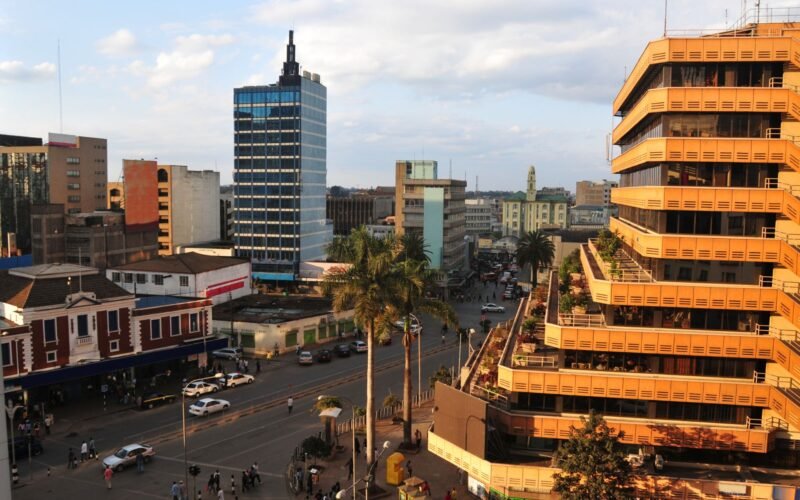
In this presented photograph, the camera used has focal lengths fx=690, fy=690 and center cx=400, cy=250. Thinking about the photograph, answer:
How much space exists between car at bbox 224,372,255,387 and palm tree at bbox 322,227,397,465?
78.8 feet

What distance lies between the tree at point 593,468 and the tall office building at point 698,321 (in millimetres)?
2269

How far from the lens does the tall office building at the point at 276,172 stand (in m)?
118

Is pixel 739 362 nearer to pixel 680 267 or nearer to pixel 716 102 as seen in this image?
pixel 680 267

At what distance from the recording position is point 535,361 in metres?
37.5

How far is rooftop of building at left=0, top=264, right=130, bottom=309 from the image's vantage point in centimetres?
5347

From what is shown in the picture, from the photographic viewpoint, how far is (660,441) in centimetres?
3494

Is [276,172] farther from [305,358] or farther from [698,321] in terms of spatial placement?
[698,321]

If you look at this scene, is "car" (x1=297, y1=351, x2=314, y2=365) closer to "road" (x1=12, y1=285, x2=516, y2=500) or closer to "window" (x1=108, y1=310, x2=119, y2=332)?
"road" (x1=12, y1=285, x2=516, y2=500)

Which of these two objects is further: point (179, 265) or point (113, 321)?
point (179, 265)

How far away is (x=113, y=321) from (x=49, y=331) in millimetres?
5603

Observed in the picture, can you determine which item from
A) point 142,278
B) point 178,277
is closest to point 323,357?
point 178,277

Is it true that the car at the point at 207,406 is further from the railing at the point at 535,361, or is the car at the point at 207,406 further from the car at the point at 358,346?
the railing at the point at 535,361

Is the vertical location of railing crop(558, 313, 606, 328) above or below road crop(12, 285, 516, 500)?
above

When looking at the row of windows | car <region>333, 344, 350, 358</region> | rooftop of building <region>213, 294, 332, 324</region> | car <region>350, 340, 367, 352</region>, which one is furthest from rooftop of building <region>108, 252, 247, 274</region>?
car <region>350, 340, 367, 352</region>
